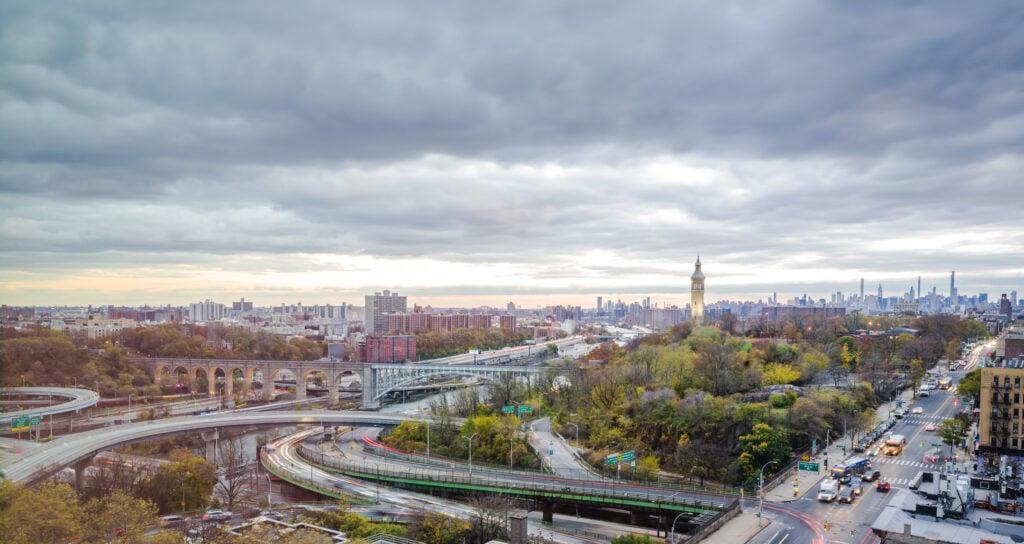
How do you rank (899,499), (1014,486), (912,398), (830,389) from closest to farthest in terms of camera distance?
1. (899,499)
2. (1014,486)
3. (830,389)
4. (912,398)

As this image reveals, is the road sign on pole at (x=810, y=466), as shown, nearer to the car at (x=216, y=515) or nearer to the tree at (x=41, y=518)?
the car at (x=216, y=515)

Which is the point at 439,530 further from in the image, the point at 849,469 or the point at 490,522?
the point at 849,469

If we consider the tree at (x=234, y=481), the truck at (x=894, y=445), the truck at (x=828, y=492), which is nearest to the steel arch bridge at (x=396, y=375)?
the tree at (x=234, y=481)

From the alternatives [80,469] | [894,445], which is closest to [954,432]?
[894,445]

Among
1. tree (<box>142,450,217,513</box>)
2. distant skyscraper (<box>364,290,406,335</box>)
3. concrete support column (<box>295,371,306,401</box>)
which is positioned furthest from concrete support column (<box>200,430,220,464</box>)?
distant skyscraper (<box>364,290,406,335</box>)

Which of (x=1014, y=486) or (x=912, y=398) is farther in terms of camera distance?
(x=912, y=398)

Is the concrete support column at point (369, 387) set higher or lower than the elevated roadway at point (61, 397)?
lower

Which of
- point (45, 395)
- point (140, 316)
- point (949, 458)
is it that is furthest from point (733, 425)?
point (140, 316)

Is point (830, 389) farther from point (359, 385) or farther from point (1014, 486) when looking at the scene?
point (359, 385)
